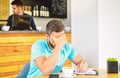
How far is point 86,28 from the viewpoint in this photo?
294 centimetres

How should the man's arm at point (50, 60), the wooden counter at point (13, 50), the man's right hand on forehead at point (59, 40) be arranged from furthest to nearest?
1. the wooden counter at point (13, 50)
2. the man's right hand on forehead at point (59, 40)
3. the man's arm at point (50, 60)

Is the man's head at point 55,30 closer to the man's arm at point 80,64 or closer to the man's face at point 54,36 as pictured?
the man's face at point 54,36

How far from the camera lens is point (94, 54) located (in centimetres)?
285

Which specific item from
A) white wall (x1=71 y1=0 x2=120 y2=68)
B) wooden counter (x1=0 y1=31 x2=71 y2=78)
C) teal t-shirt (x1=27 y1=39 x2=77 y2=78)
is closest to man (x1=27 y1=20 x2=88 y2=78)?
teal t-shirt (x1=27 y1=39 x2=77 y2=78)

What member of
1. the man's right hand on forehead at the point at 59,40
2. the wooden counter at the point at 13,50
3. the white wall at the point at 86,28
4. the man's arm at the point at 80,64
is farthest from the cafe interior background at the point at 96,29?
the wooden counter at the point at 13,50

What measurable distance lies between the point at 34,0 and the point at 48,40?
15.5 ft

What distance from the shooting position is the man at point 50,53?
221 cm

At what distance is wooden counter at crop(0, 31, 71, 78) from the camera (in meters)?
4.55

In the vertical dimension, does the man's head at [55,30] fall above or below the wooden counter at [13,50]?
above

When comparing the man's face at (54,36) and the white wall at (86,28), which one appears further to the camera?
the white wall at (86,28)

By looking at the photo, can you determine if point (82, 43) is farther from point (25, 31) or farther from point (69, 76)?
point (25, 31)

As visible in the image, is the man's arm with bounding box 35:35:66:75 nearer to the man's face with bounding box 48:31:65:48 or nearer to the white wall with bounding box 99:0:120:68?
the man's face with bounding box 48:31:65:48

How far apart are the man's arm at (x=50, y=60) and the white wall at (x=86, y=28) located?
0.64m

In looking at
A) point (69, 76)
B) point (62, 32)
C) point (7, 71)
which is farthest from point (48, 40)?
point (7, 71)
